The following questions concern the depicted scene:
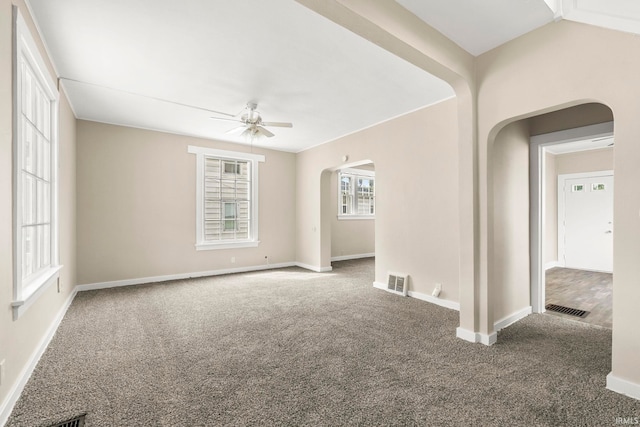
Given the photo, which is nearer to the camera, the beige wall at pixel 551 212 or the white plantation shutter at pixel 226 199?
the white plantation shutter at pixel 226 199

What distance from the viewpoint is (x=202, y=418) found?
1727 millimetres

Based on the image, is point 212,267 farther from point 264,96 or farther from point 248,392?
point 248,392

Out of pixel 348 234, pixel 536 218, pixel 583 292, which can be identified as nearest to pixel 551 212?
pixel 583 292

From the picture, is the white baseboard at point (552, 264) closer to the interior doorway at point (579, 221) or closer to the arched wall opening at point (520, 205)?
the interior doorway at point (579, 221)

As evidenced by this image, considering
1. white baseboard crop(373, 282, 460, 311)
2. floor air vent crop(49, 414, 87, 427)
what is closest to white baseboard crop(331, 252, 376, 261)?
white baseboard crop(373, 282, 460, 311)

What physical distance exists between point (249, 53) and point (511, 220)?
326 centimetres

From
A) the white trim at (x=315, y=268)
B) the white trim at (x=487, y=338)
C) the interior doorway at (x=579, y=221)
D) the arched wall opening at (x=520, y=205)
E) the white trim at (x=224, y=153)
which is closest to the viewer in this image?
the white trim at (x=487, y=338)

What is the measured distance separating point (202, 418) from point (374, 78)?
11.1ft

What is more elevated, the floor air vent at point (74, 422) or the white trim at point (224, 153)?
the white trim at point (224, 153)

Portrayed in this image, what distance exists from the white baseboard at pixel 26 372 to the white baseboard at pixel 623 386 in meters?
3.84

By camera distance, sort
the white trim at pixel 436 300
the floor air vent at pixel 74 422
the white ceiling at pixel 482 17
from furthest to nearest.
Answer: the white trim at pixel 436 300 → the white ceiling at pixel 482 17 → the floor air vent at pixel 74 422

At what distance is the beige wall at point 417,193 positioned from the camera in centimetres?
378

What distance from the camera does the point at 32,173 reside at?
99.7 inches

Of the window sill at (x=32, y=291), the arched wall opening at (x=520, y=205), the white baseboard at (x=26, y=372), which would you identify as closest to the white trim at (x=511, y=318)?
the arched wall opening at (x=520, y=205)
